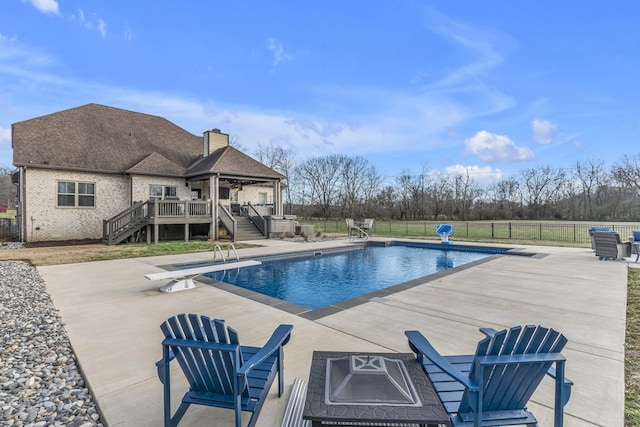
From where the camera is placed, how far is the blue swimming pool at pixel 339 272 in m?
7.85

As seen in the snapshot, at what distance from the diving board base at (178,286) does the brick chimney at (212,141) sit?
49.8 ft

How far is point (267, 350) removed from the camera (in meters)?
2.23

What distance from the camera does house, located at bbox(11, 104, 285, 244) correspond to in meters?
15.0

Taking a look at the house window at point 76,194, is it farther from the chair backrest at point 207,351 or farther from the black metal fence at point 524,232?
the chair backrest at point 207,351

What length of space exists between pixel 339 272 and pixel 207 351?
8497 millimetres

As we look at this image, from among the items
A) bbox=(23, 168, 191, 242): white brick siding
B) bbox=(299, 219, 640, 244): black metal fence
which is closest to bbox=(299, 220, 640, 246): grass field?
bbox=(299, 219, 640, 244): black metal fence

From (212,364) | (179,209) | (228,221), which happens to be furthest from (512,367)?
(179,209)

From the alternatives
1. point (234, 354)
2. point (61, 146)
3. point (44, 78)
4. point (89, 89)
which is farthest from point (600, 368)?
point (89, 89)

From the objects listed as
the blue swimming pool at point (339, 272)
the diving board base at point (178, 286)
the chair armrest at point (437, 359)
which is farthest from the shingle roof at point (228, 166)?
the chair armrest at point (437, 359)

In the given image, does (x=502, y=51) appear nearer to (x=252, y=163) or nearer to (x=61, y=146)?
(x=252, y=163)

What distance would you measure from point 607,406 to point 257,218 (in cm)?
1735

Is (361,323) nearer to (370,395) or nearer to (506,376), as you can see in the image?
(506,376)

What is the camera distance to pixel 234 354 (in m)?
1.90

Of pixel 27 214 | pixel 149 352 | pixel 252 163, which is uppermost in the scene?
pixel 252 163
